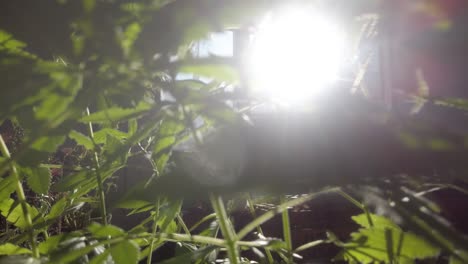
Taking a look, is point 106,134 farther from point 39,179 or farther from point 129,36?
point 129,36

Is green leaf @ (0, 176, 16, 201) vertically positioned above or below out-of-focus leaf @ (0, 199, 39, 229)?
above

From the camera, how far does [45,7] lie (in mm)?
289

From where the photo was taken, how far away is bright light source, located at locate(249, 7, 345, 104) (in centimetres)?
30

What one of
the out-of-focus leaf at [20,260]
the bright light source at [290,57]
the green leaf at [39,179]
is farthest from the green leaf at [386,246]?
the green leaf at [39,179]

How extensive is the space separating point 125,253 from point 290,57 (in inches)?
9.0

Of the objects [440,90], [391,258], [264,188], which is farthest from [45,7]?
[440,90]

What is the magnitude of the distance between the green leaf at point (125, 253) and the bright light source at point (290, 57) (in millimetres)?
190

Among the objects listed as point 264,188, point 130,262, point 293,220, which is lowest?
point 293,220

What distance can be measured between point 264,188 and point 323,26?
16 cm

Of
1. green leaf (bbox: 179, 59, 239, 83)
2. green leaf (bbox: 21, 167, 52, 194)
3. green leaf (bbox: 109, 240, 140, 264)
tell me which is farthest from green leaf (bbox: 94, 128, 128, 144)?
green leaf (bbox: 179, 59, 239, 83)

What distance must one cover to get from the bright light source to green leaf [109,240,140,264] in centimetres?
19

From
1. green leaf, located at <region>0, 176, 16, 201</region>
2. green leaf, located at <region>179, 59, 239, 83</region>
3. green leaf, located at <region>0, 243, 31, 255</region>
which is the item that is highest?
green leaf, located at <region>179, 59, 239, 83</region>

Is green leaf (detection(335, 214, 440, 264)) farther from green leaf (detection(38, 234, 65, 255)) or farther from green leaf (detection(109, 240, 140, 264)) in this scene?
green leaf (detection(38, 234, 65, 255))

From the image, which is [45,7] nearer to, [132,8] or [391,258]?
[132,8]
